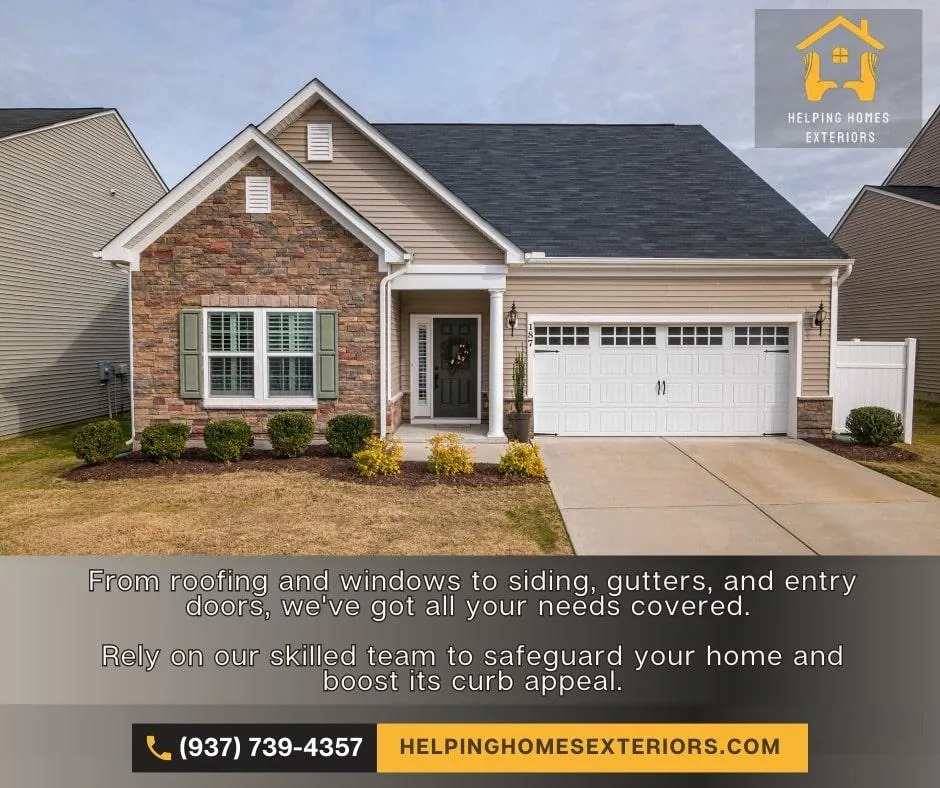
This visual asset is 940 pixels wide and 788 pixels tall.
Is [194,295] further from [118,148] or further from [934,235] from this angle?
[934,235]

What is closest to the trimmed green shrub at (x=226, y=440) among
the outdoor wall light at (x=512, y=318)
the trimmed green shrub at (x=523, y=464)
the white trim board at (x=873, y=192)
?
the trimmed green shrub at (x=523, y=464)

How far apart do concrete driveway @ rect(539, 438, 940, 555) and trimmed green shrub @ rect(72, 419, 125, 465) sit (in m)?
6.58

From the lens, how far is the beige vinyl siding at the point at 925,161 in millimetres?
21734

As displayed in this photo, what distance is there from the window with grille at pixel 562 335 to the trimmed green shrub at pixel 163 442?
637 centimetres

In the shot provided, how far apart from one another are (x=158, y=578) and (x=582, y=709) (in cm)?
311

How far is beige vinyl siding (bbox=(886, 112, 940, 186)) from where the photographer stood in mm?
21734

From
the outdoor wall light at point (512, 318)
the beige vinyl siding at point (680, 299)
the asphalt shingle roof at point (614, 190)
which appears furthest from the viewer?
the asphalt shingle roof at point (614, 190)

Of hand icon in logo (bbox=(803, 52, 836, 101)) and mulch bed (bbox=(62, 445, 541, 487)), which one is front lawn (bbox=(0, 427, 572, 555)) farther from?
hand icon in logo (bbox=(803, 52, 836, 101))

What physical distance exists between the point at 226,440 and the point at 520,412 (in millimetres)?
4881

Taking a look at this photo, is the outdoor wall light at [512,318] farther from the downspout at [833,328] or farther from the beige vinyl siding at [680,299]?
the downspout at [833,328]

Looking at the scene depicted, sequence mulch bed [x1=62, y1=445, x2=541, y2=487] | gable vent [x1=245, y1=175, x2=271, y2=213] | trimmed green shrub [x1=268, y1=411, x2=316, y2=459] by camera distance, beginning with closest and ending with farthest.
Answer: mulch bed [x1=62, y1=445, x2=541, y2=487]
trimmed green shrub [x1=268, y1=411, x2=316, y2=459]
gable vent [x1=245, y1=175, x2=271, y2=213]

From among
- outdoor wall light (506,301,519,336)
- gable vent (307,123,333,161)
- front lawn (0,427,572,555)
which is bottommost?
front lawn (0,427,572,555)

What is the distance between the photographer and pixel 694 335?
11.9 m

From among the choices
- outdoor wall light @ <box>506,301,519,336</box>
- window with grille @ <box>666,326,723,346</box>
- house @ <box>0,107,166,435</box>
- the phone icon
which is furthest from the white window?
the phone icon
